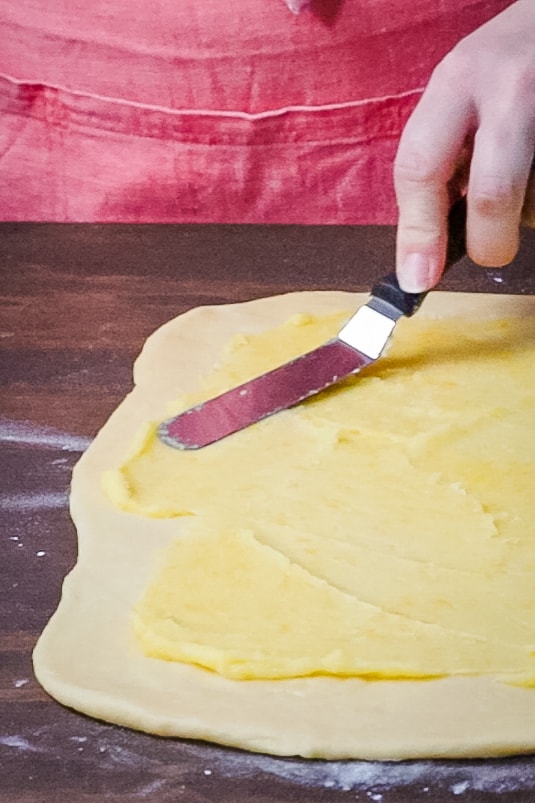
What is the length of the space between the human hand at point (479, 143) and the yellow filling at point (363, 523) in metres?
0.16

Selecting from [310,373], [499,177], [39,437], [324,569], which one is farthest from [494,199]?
[39,437]

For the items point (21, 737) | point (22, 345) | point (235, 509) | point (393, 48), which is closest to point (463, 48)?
point (393, 48)

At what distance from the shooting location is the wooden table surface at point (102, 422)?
73cm

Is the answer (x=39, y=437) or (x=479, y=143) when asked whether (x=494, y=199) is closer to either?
(x=479, y=143)

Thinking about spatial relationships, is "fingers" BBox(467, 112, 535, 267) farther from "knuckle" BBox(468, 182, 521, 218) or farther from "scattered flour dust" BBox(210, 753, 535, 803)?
"scattered flour dust" BBox(210, 753, 535, 803)

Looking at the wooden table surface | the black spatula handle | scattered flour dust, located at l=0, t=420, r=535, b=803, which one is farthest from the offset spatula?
scattered flour dust, located at l=0, t=420, r=535, b=803

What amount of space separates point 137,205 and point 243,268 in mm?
199

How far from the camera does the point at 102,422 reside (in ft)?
3.65

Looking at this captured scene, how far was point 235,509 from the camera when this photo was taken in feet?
3.12

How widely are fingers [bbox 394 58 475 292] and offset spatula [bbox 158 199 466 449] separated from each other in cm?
5

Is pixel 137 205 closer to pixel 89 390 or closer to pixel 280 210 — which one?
pixel 280 210

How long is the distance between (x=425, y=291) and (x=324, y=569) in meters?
0.35

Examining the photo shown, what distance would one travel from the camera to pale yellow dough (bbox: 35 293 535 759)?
0.76 metres

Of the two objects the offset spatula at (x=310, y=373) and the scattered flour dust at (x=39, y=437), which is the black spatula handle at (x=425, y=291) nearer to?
the offset spatula at (x=310, y=373)
